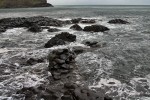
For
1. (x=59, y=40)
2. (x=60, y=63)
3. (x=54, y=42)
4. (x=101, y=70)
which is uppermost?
(x=60, y=63)

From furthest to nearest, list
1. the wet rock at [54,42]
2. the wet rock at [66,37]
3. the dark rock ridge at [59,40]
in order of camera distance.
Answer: the wet rock at [66,37] → the dark rock ridge at [59,40] → the wet rock at [54,42]

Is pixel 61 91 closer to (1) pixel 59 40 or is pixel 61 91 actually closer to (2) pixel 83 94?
(2) pixel 83 94

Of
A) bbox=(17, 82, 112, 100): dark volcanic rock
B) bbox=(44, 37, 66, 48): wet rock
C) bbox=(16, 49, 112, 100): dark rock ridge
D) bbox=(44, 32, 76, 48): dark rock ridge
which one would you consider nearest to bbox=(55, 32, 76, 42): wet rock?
bbox=(44, 32, 76, 48): dark rock ridge

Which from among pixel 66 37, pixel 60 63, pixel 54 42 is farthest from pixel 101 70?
pixel 66 37

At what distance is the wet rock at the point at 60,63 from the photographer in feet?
56.7

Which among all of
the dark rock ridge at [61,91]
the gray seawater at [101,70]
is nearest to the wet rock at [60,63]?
the dark rock ridge at [61,91]

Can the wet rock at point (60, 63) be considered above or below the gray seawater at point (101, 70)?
above

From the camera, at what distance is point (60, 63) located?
18.5 meters

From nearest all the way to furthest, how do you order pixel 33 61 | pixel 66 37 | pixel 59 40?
pixel 33 61, pixel 59 40, pixel 66 37

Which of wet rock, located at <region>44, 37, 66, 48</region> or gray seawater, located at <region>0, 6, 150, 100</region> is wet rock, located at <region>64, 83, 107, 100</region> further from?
wet rock, located at <region>44, 37, 66, 48</region>

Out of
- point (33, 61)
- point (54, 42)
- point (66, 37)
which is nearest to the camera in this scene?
point (33, 61)

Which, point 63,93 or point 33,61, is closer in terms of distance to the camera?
point 63,93

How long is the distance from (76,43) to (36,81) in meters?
14.7

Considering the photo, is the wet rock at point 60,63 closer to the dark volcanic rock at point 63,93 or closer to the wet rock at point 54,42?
the dark volcanic rock at point 63,93
